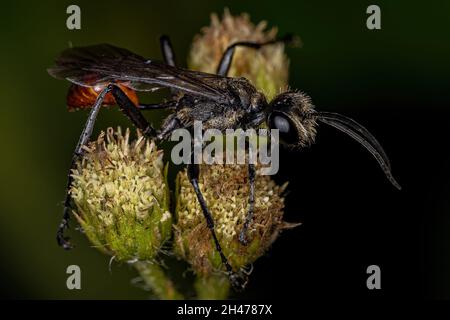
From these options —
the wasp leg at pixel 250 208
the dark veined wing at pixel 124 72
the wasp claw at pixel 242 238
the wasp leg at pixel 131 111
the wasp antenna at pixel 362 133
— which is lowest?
the wasp claw at pixel 242 238

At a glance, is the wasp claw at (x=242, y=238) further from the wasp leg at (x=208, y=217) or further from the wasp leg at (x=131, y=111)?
the wasp leg at (x=131, y=111)

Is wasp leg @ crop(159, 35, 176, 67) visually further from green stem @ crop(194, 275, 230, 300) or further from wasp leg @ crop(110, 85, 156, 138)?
green stem @ crop(194, 275, 230, 300)

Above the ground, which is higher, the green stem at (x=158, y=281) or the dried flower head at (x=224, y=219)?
A: the dried flower head at (x=224, y=219)

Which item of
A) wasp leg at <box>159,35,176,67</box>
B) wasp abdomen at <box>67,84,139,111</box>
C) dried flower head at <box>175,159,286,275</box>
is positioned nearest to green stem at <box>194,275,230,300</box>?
dried flower head at <box>175,159,286,275</box>

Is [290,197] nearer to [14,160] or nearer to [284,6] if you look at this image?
[284,6]

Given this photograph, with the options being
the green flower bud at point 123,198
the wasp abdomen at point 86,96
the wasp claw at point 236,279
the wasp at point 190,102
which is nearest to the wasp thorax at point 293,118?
the wasp at point 190,102

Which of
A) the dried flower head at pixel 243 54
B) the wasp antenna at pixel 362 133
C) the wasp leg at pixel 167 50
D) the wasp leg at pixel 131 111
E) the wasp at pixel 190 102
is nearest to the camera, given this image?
the wasp antenna at pixel 362 133

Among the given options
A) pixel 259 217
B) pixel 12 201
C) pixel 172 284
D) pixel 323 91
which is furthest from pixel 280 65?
pixel 12 201
